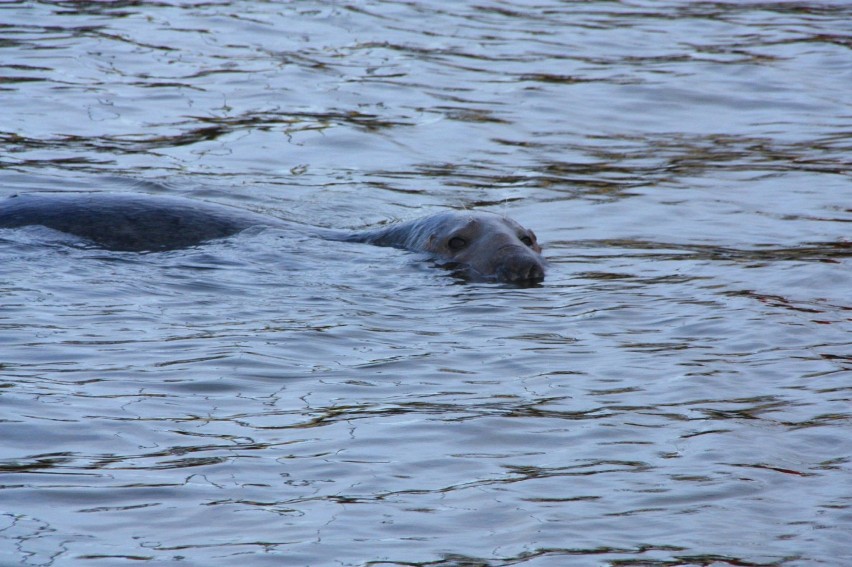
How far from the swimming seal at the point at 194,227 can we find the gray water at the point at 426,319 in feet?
0.69

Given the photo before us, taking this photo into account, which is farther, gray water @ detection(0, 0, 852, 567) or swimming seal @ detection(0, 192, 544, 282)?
swimming seal @ detection(0, 192, 544, 282)

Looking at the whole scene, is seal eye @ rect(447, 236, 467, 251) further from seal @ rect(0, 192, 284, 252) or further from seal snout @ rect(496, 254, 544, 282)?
seal @ rect(0, 192, 284, 252)

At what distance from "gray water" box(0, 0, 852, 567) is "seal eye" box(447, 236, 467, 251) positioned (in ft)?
1.07

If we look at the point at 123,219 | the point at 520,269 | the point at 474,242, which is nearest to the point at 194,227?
the point at 123,219

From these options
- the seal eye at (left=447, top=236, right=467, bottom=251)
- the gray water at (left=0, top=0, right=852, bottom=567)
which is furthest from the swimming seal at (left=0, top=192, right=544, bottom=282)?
the gray water at (left=0, top=0, right=852, bottom=567)

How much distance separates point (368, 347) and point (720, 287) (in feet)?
8.78

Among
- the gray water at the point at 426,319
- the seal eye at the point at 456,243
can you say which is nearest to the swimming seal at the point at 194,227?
the seal eye at the point at 456,243

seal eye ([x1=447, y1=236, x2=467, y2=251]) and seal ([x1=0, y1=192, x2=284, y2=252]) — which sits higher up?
seal ([x1=0, y1=192, x2=284, y2=252])

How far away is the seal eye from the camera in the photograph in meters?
9.45

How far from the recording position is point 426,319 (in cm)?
784

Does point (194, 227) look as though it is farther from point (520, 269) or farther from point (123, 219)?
point (520, 269)

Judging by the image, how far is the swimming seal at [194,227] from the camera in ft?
29.9

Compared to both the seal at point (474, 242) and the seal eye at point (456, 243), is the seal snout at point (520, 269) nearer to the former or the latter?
the seal at point (474, 242)

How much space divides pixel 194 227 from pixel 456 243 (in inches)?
72.5
